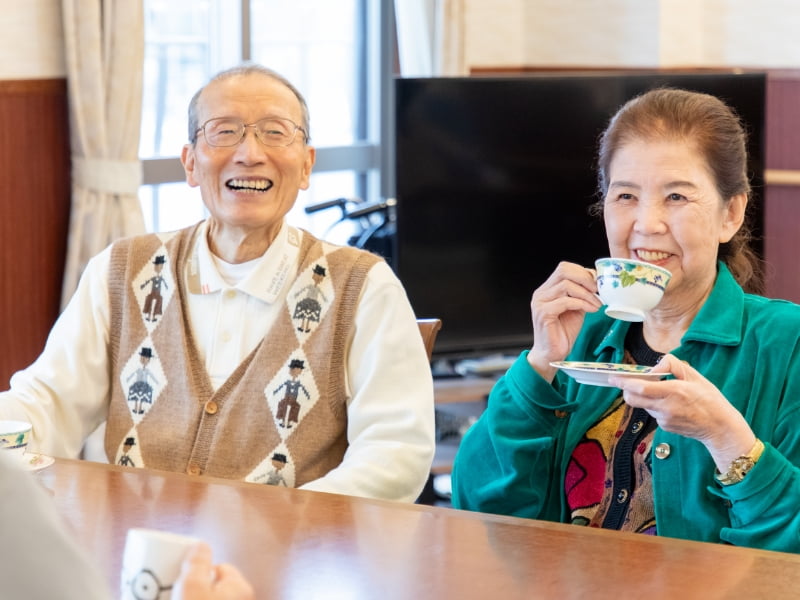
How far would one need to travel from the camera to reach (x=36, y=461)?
1.80m

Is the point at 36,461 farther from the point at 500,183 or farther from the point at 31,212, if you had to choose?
the point at 500,183

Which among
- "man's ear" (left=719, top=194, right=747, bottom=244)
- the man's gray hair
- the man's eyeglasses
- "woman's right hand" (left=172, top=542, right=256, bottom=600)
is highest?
the man's gray hair

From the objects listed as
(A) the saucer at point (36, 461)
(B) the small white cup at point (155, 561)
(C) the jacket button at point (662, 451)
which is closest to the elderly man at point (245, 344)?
(A) the saucer at point (36, 461)

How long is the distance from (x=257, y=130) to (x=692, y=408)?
1011 millimetres

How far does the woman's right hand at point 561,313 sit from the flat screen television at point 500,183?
1754mm

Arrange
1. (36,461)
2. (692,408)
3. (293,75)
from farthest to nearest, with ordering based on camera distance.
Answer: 1. (293,75)
2. (36,461)
3. (692,408)

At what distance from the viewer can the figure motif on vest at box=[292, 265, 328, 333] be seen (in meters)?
2.10

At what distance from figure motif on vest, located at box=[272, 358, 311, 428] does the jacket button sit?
62 centimetres

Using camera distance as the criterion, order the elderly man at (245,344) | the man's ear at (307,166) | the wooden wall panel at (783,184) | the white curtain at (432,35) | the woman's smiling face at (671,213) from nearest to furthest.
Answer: the woman's smiling face at (671,213) → the elderly man at (245,344) → the man's ear at (307,166) → the wooden wall panel at (783,184) → the white curtain at (432,35)

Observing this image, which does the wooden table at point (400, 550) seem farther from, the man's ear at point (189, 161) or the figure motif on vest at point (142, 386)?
the man's ear at point (189, 161)

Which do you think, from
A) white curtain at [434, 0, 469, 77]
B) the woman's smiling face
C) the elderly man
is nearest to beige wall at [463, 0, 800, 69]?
white curtain at [434, 0, 469, 77]

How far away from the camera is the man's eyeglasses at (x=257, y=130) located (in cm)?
220

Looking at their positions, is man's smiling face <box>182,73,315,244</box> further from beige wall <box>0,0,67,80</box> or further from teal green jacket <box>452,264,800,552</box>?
beige wall <box>0,0,67,80</box>

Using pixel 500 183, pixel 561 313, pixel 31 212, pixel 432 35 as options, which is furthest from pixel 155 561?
pixel 432 35
